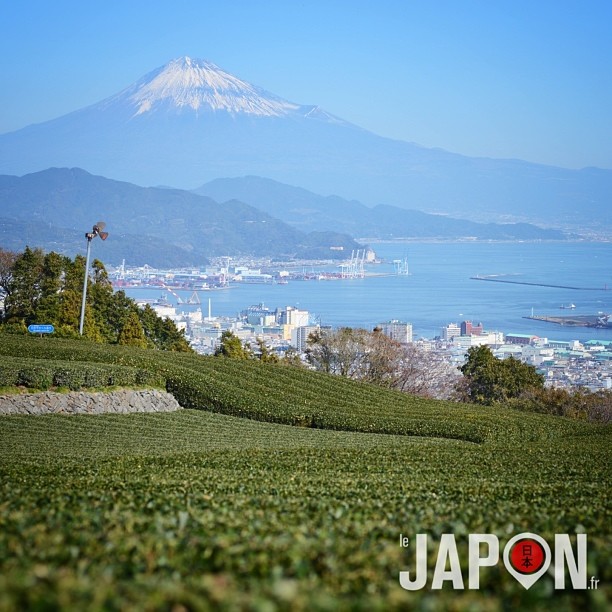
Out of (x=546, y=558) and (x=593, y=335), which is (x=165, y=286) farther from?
(x=546, y=558)

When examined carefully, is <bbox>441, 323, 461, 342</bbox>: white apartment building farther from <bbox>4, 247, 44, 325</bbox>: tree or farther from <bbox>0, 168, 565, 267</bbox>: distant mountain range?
<bbox>0, 168, 565, 267</bbox>: distant mountain range

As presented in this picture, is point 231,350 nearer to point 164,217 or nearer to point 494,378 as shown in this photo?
point 494,378

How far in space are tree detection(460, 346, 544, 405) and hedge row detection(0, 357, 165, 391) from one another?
2079 cm

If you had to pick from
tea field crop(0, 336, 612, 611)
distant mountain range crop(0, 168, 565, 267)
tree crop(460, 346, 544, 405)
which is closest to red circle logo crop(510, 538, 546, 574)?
tea field crop(0, 336, 612, 611)

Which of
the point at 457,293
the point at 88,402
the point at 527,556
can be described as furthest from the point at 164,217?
the point at 527,556

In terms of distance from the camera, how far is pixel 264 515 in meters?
5.45

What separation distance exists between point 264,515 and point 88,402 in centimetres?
1462

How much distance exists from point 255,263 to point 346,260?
16.4m

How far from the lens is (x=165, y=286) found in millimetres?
110562

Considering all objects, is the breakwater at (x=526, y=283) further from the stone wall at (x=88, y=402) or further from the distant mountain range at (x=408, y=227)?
the stone wall at (x=88, y=402)

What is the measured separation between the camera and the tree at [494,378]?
38.7 meters

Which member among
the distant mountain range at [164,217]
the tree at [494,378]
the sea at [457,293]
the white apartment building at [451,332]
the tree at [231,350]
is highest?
the distant mountain range at [164,217]

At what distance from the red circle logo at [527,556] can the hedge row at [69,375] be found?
15.4m

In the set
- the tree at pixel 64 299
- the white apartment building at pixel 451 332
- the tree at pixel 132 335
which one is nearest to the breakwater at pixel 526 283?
the white apartment building at pixel 451 332
